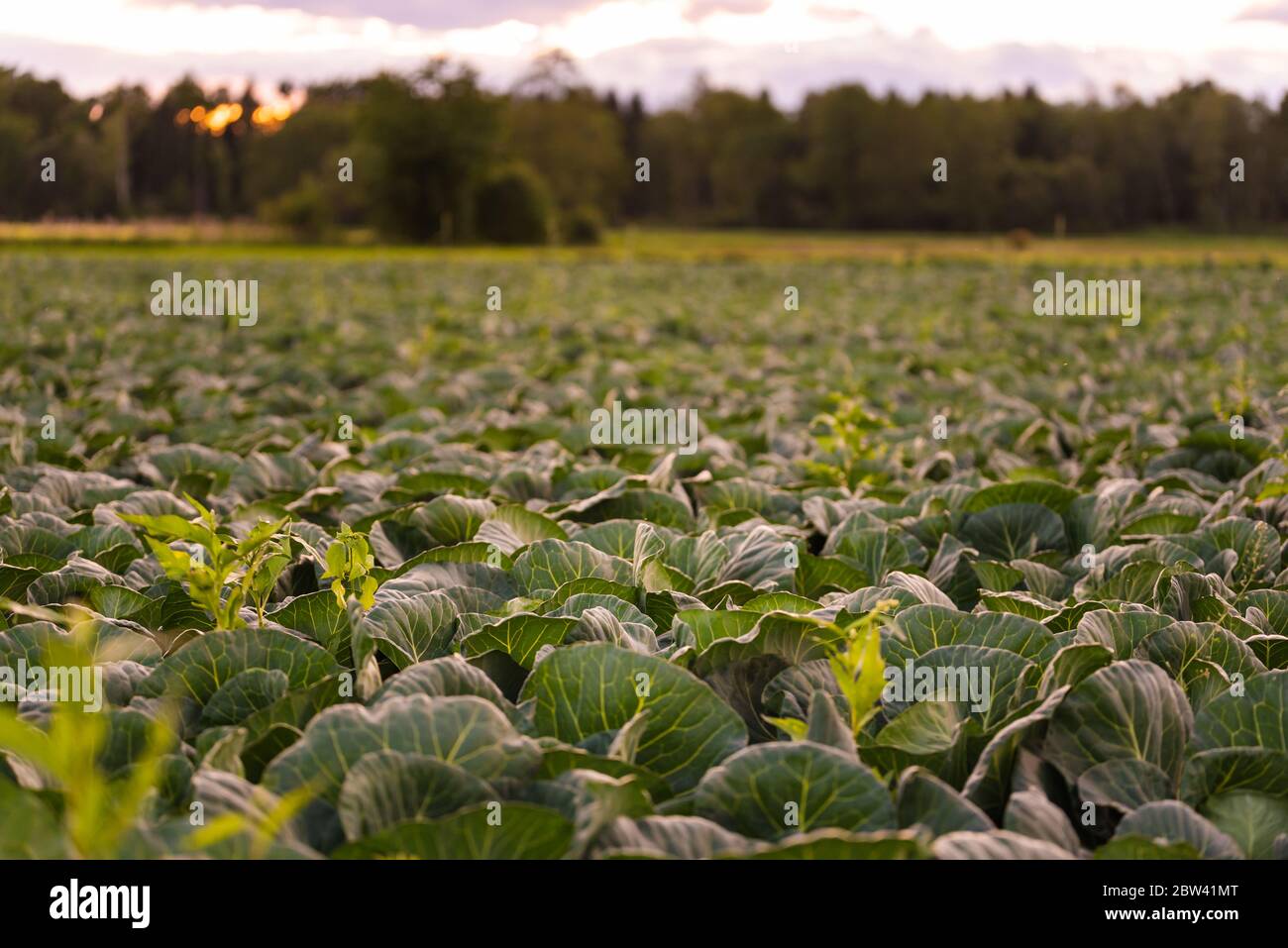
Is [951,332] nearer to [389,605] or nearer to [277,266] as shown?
[389,605]

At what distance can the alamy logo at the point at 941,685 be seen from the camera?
8.07 ft

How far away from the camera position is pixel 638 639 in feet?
8.86

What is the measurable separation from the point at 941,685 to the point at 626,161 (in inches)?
3387

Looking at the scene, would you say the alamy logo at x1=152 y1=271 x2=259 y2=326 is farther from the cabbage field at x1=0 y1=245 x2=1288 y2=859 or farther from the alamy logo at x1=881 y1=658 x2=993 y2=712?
the alamy logo at x1=881 y1=658 x2=993 y2=712

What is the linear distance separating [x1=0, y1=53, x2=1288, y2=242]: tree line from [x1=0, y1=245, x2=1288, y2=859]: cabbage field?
80.6 ft

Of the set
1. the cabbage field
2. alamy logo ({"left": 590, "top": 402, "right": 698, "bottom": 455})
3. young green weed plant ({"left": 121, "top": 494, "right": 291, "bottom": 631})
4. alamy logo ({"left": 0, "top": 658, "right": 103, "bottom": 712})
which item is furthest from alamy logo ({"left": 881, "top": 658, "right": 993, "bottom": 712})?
alamy logo ({"left": 590, "top": 402, "right": 698, "bottom": 455})

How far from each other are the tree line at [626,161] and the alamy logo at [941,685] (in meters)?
27.4
